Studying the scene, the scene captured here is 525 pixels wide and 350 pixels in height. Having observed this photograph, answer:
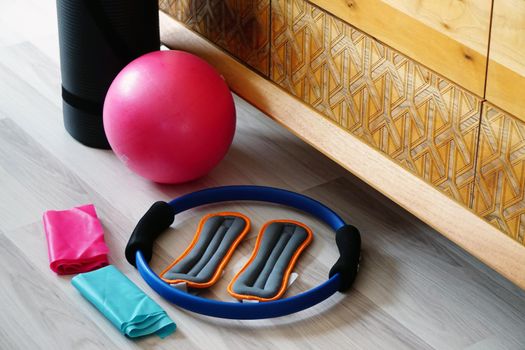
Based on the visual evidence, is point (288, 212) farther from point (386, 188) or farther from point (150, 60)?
point (150, 60)

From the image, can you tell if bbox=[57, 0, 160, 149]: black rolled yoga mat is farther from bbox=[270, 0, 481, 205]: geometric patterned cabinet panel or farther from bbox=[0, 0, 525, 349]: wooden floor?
bbox=[270, 0, 481, 205]: geometric patterned cabinet panel

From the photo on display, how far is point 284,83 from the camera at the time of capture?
249 cm

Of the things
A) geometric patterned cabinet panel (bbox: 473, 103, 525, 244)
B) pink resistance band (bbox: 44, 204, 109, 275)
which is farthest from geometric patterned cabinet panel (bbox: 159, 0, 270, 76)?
geometric patterned cabinet panel (bbox: 473, 103, 525, 244)

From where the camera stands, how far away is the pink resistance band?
2.22 metres

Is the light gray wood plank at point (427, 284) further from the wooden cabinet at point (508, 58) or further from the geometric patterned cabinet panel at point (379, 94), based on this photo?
the wooden cabinet at point (508, 58)

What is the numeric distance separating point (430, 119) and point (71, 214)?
0.92 metres

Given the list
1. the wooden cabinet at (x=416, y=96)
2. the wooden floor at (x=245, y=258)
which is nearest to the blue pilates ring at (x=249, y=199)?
the wooden floor at (x=245, y=258)

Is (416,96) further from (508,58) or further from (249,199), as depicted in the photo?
(249,199)

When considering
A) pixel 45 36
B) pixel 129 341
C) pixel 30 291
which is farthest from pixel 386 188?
pixel 45 36

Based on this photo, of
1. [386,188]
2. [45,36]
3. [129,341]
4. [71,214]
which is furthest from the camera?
[45,36]

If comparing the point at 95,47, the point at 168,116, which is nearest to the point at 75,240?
the point at 168,116

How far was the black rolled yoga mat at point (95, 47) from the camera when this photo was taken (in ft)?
8.16

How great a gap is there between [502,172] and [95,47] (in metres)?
1.16

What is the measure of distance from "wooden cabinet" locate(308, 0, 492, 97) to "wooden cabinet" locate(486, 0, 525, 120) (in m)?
0.02
